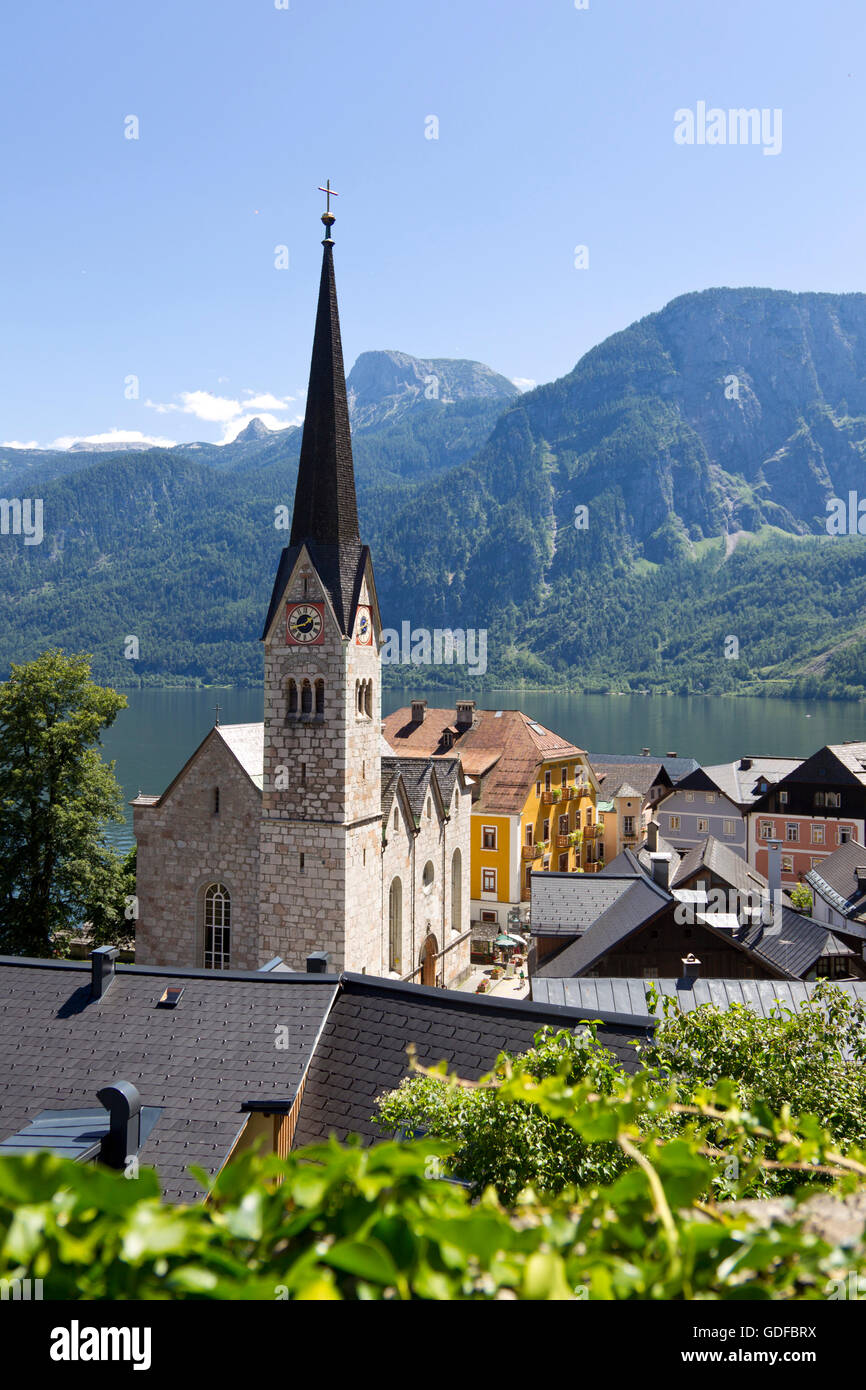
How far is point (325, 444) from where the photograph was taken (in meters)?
28.0

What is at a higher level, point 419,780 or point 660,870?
point 419,780

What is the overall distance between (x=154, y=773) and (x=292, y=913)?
100926mm

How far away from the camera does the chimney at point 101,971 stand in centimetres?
1512

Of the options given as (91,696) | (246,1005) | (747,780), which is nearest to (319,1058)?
(246,1005)

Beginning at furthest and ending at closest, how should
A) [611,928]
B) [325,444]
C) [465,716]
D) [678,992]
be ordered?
[465,716] < [611,928] < [325,444] < [678,992]

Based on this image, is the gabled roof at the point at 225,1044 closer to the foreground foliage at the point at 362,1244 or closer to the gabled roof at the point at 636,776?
the foreground foliage at the point at 362,1244

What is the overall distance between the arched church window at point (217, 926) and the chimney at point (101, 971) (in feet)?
44.3

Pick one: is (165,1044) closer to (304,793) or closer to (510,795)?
(304,793)

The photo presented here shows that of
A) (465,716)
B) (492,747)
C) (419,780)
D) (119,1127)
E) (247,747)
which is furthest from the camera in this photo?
(465,716)

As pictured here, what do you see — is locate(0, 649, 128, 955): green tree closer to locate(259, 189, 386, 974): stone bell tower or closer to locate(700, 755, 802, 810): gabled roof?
locate(259, 189, 386, 974): stone bell tower

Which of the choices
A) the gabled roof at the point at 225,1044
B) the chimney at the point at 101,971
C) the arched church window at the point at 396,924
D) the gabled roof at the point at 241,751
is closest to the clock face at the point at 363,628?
the gabled roof at the point at 241,751

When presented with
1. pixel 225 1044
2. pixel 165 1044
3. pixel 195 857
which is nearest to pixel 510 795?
pixel 195 857

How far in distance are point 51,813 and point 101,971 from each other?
2035 centimetres
